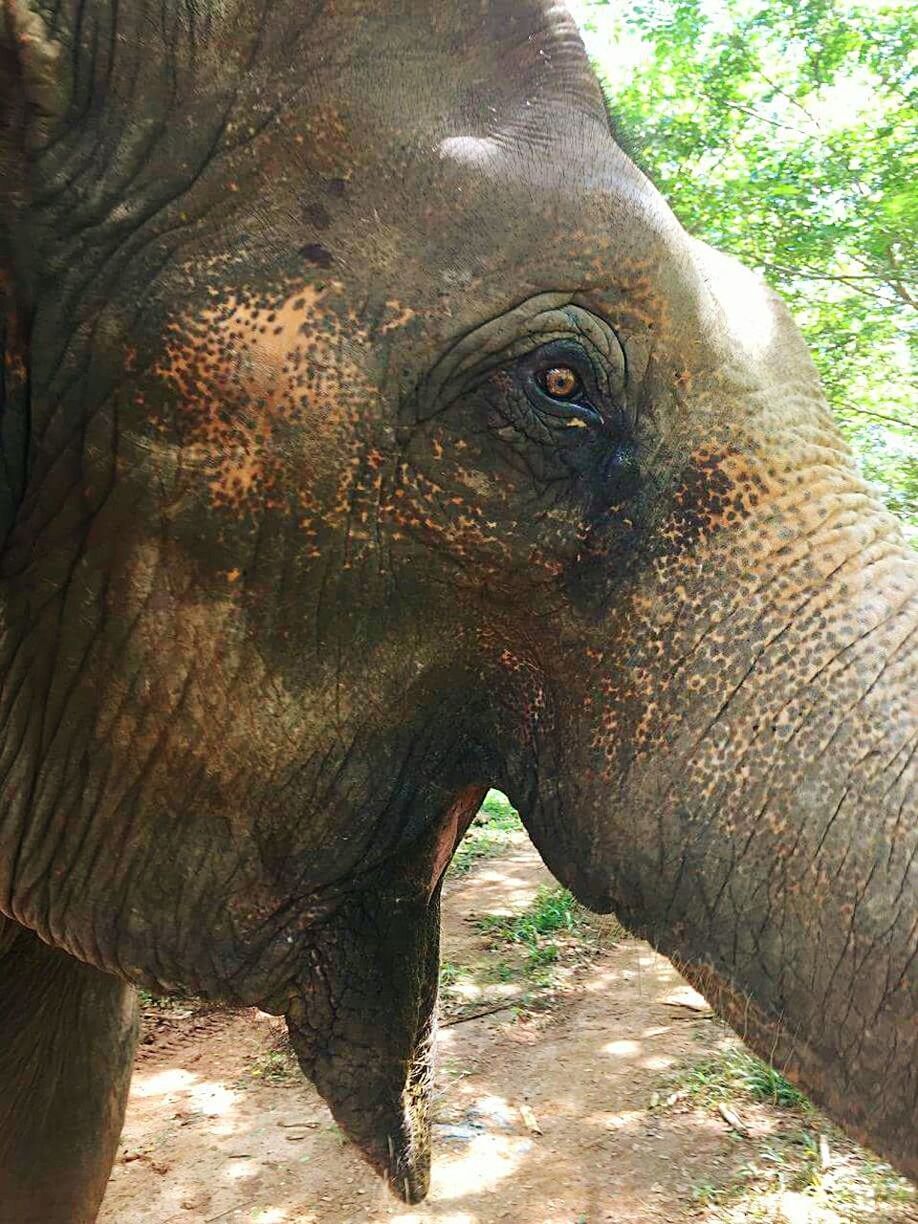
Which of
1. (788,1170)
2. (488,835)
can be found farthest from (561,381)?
(488,835)

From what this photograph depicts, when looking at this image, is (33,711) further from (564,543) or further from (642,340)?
(642,340)

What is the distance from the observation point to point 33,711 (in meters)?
1.52

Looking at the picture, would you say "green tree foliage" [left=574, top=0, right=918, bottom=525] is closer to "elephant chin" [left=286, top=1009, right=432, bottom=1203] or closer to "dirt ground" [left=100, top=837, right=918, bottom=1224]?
"dirt ground" [left=100, top=837, right=918, bottom=1224]

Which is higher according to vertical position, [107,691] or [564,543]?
[564,543]

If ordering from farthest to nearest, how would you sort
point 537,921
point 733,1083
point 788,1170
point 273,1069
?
point 537,921 < point 273,1069 < point 733,1083 < point 788,1170

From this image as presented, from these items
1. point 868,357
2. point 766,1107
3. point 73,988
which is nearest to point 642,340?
point 73,988

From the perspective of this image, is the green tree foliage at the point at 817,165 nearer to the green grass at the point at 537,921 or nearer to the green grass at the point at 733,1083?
the green grass at the point at 537,921

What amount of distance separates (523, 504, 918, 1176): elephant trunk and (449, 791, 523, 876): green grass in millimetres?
4315

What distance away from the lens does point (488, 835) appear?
6551 millimetres

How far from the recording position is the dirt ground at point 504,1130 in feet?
10.3

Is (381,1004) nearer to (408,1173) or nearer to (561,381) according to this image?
(408,1173)

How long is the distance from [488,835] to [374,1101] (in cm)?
482

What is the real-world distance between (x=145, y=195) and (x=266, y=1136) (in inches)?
109

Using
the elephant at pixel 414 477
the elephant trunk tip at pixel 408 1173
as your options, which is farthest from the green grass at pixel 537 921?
the elephant at pixel 414 477
